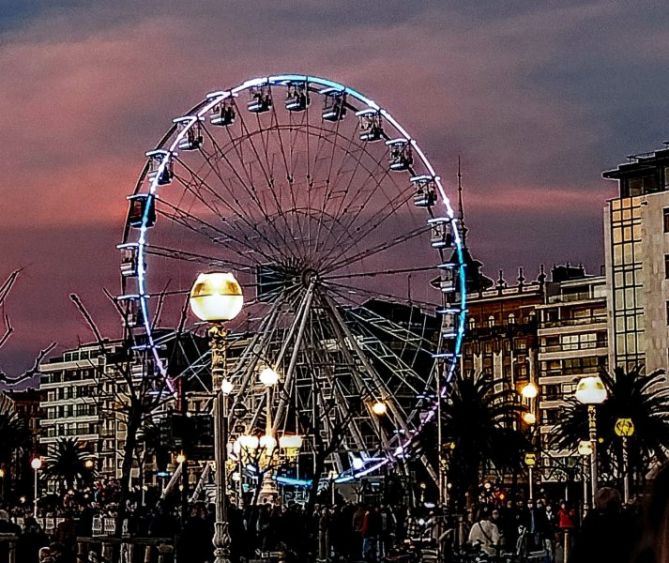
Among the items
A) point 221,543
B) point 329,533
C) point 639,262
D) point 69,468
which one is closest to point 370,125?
point 329,533

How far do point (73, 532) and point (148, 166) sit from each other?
25328 millimetres

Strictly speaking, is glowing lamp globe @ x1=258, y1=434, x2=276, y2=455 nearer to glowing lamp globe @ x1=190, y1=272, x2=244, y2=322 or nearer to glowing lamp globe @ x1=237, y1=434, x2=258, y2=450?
glowing lamp globe @ x1=237, y1=434, x2=258, y2=450

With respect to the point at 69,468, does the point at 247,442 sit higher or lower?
lower

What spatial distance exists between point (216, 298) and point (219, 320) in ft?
0.95

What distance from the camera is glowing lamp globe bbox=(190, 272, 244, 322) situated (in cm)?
1716

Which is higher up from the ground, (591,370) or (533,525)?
(591,370)

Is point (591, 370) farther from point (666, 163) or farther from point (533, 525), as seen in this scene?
point (533, 525)

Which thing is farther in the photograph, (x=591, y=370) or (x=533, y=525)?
(x=591, y=370)

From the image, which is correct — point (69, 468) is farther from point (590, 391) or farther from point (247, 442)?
point (590, 391)

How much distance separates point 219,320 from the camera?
683 inches

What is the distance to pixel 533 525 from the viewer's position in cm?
4316

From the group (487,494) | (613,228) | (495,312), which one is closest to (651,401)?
(487,494)

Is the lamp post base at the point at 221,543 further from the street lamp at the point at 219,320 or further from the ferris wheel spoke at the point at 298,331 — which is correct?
the ferris wheel spoke at the point at 298,331

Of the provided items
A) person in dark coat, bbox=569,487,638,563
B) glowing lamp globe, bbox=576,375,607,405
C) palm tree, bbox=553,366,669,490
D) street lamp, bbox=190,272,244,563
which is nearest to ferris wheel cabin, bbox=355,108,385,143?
palm tree, bbox=553,366,669,490
